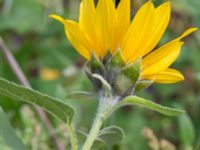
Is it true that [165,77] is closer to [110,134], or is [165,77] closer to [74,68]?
[110,134]

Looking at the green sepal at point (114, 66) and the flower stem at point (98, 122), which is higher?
the green sepal at point (114, 66)

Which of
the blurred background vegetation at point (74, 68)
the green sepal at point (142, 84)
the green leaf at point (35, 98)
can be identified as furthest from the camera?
the blurred background vegetation at point (74, 68)

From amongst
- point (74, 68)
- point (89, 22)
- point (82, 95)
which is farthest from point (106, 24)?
point (74, 68)

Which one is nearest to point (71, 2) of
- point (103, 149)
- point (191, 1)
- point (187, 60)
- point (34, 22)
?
point (34, 22)

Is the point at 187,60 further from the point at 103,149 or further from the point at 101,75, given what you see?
the point at 101,75

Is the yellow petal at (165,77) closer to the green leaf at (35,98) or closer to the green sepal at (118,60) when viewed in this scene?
the green sepal at (118,60)

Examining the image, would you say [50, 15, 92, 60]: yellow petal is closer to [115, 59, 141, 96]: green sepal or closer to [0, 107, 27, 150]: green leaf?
[115, 59, 141, 96]: green sepal

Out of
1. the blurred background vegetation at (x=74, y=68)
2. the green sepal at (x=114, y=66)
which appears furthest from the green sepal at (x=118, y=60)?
the blurred background vegetation at (x=74, y=68)
